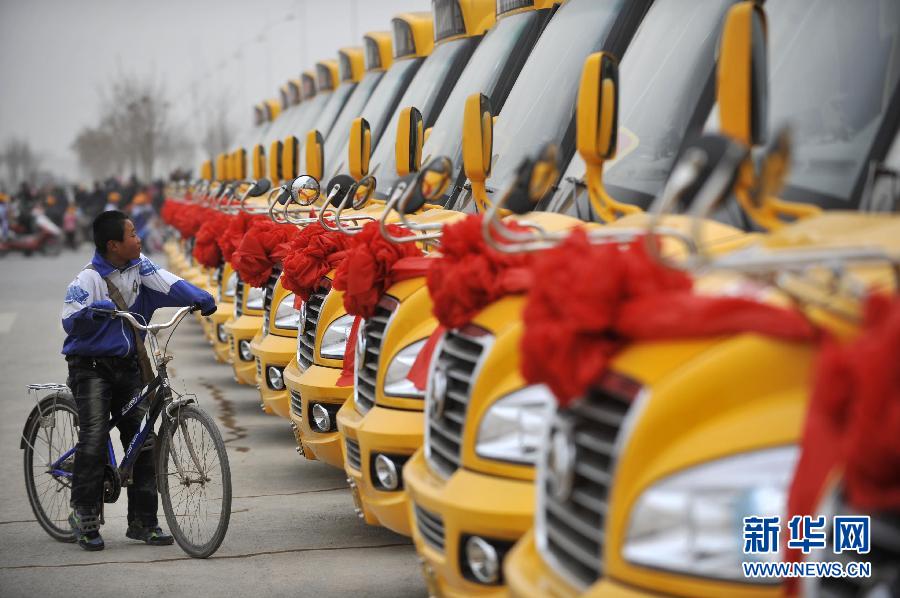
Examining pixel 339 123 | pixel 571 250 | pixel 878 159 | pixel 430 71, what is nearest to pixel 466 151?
pixel 878 159

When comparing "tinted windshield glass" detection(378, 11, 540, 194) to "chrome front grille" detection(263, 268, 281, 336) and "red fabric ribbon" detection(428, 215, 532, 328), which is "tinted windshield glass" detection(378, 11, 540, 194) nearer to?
"chrome front grille" detection(263, 268, 281, 336)

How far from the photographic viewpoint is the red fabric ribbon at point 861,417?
2381 millimetres

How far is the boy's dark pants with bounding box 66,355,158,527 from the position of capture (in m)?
6.91

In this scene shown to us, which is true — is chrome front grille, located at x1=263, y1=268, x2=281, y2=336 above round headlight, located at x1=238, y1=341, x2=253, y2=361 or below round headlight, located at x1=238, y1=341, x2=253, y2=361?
above

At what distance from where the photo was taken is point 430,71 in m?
10.6

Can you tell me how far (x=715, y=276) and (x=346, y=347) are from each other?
3.87 meters

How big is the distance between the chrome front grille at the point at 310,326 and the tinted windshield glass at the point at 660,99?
1937 millimetres

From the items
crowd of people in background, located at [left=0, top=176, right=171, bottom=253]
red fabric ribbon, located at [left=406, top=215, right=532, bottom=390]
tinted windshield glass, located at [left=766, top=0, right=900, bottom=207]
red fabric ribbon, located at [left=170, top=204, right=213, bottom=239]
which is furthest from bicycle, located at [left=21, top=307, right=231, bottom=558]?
crowd of people in background, located at [left=0, top=176, right=171, bottom=253]

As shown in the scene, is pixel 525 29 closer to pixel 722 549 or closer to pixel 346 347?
pixel 346 347

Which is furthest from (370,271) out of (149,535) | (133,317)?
(149,535)

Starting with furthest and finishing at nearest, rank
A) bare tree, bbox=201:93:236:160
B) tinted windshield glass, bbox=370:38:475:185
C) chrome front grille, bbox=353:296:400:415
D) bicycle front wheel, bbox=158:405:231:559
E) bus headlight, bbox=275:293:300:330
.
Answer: bare tree, bbox=201:93:236:160 < tinted windshield glass, bbox=370:38:475:185 < bus headlight, bbox=275:293:300:330 < bicycle front wheel, bbox=158:405:231:559 < chrome front grille, bbox=353:296:400:415

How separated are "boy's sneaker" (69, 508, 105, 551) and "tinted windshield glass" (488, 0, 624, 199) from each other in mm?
2450

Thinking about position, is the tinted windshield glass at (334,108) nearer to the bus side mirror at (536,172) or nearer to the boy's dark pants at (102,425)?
the boy's dark pants at (102,425)

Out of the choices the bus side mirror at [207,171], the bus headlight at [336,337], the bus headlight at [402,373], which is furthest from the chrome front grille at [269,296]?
the bus side mirror at [207,171]
